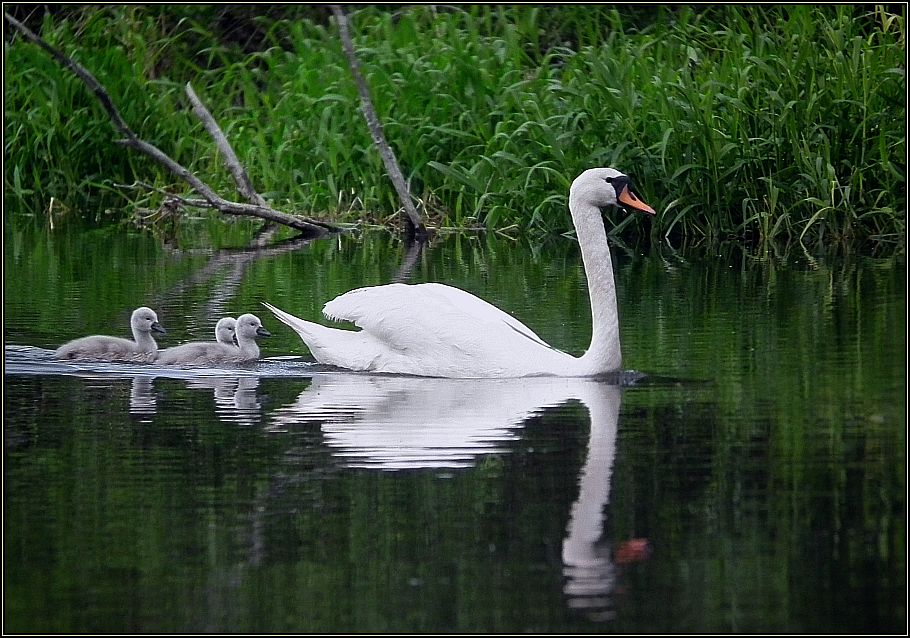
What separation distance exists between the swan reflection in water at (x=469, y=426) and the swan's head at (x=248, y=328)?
682 millimetres

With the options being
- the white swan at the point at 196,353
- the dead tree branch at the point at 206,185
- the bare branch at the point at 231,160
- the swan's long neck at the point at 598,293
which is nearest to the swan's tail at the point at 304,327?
the white swan at the point at 196,353

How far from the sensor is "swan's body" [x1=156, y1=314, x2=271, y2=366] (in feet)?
26.4

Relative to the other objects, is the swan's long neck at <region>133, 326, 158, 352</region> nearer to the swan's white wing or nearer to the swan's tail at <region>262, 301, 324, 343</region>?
the swan's tail at <region>262, 301, 324, 343</region>

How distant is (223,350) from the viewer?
8047 millimetres

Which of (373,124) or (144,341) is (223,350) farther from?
(373,124)

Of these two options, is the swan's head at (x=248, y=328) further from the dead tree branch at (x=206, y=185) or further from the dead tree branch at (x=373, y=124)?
the dead tree branch at (x=206, y=185)

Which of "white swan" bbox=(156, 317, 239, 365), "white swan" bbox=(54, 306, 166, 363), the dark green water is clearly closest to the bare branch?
the dark green water

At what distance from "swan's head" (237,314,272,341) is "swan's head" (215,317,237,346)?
0.12 meters

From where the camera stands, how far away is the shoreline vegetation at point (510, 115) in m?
12.0

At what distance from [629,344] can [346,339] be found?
1307 millimetres

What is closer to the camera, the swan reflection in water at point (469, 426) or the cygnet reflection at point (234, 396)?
the swan reflection in water at point (469, 426)

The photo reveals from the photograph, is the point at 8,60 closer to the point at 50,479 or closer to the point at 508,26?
the point at 508,26

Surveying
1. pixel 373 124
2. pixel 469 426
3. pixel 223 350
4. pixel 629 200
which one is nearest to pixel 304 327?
pixel 223 350

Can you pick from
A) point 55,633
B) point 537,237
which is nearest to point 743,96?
point 537,237
